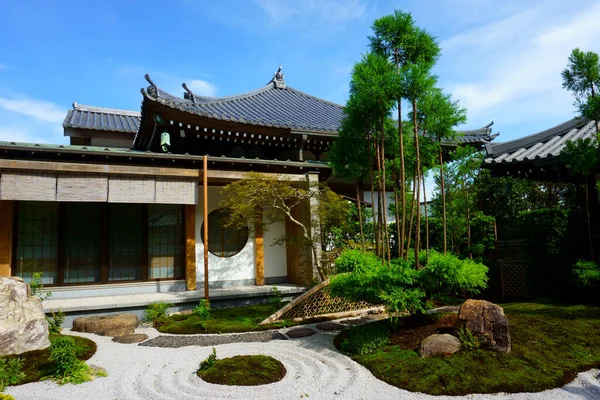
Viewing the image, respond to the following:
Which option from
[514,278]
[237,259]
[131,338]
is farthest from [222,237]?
[514,278]

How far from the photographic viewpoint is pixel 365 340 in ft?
16.5

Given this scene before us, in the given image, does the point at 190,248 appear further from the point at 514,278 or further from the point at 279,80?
the point at 279,80

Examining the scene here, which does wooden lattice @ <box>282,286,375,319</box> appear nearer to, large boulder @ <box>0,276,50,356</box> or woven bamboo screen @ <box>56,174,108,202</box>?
large boulder @ <box>0,276,50,356</box>

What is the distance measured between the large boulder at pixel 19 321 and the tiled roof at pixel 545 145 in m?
8.30

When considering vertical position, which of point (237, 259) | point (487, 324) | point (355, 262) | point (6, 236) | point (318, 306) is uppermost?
point (6, 236)

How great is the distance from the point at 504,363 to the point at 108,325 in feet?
20.1

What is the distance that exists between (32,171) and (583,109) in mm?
10157

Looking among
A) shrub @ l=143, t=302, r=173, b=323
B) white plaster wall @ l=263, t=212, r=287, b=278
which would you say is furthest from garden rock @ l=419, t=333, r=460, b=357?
white plaster wall @ l=263, t=212, r=287, b=278

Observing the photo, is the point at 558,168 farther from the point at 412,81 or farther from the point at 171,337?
the point at 171,337

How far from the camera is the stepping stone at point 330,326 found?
21.1ft

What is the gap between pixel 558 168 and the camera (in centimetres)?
704

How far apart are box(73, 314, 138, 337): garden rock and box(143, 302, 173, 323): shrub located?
1.66ft

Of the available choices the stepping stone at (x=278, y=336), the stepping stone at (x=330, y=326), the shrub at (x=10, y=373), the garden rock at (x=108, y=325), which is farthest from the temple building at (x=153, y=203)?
the shrub at (x=10, y=373)

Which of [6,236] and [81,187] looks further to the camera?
[6,236]
